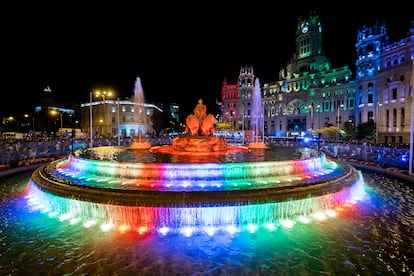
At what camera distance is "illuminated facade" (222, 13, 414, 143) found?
→ 54.2 metres

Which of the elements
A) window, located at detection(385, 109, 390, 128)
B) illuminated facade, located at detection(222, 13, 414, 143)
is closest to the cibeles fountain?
illuminated facade, located at detection(222, 13, 414, 143)

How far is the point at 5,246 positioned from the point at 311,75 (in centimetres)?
10417

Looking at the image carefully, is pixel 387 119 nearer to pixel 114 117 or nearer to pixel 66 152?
pixel 66 152

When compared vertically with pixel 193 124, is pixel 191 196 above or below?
below

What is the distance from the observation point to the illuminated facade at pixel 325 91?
54219 mm

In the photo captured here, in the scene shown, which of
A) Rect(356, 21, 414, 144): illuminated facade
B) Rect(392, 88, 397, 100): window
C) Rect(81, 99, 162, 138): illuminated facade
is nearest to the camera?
Rect(356, 21, 414, 144): illuminated facade

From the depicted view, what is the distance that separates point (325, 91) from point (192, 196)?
9405 cm

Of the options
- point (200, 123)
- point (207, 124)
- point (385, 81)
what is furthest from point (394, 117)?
point (200, 123)

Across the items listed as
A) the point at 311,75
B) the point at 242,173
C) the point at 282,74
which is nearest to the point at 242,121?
the point at 282,74

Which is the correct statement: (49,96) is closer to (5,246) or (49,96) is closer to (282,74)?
(282,74)

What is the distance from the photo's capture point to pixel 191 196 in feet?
28.6

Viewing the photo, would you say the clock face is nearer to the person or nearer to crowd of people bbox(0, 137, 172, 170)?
crowd of people bbox(0, 137, 172, 170)

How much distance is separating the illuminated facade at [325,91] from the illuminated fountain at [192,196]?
46.5 meters

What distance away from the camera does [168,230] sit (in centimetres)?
850
